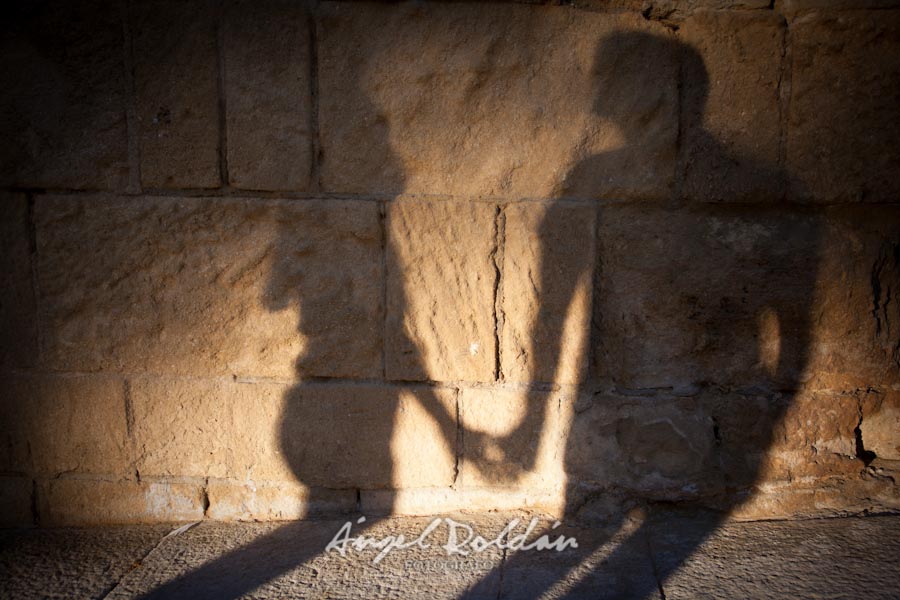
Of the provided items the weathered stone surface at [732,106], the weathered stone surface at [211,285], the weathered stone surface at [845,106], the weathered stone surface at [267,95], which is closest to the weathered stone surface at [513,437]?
the weathered stone surface at [211,285]

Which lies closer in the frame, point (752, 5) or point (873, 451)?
point (752, 5)

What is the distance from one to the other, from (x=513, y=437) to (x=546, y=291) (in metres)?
0.62

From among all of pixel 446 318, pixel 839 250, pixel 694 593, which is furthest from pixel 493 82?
pixel 694 593

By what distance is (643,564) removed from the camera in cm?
214

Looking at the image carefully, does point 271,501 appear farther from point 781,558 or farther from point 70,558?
point 781,558

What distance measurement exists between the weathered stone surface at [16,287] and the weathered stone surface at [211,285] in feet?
0.21

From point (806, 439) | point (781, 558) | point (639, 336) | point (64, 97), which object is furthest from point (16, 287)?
point (806, 439)

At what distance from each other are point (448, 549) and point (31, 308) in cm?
198

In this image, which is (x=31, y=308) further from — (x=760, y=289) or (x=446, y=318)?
(x=760, y=289)

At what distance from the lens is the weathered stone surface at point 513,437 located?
240cm

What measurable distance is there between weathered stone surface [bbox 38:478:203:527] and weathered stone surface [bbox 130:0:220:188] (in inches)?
50.8

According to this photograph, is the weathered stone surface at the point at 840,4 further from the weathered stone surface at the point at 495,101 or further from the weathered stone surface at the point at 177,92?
the weathered stone surface at the point at 177,92

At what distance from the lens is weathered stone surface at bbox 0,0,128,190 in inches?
88.9

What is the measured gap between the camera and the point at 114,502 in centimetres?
250
